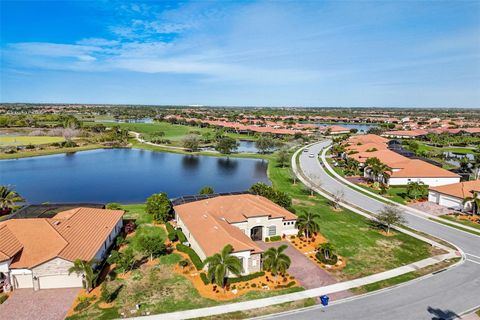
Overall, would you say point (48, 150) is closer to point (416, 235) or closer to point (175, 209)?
point (175, 209)

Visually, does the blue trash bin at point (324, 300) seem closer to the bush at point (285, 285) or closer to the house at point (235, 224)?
the bush at point (285, 285)

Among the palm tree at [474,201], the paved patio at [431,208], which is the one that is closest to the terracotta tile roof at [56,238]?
the paved patio at [431,208]

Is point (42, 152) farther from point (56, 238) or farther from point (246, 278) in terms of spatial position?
point (246, 278)

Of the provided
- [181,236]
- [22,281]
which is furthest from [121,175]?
[22,281]

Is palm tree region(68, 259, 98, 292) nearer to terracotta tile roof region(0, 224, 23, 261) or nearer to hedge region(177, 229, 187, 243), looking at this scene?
terracotta tile roof region(0, 224, 23, 261)

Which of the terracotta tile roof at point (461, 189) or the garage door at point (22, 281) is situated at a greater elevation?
the terracotta tile roof at point (461, 189)

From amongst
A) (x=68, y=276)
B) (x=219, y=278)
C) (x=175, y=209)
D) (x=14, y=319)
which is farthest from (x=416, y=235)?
(x=14, y=319)
